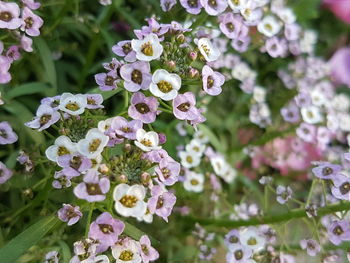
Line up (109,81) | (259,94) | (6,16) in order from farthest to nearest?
(259,94)
(6,16)
(109,81)

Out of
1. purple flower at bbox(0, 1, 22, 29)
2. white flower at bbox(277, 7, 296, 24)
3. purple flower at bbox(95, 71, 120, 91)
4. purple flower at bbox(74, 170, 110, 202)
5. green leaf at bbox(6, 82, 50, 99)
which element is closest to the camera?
purple flower at bbox(74, 170, 110, 202)

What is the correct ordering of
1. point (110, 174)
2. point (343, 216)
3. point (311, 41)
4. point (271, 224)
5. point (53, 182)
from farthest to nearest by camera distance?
point (311, 41), point (271, 224), point (343, 216), point (53, 182), point (110, 174)

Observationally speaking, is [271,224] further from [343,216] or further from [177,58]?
[177,58]

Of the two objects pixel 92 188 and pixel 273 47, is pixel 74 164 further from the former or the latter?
pixel 273 47

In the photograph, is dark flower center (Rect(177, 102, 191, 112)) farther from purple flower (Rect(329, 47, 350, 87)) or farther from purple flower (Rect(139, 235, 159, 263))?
purple flower (Rect(329, 47, 350, 87))

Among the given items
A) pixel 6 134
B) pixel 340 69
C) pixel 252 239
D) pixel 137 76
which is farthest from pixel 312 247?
pixel 340 69

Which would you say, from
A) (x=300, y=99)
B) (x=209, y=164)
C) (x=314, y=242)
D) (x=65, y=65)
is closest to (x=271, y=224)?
(x=314, y=242)

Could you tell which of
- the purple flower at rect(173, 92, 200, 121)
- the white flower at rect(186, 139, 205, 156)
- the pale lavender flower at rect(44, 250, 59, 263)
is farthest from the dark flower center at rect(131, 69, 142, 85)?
the white flower at rect(186, 139, 205, 156)
